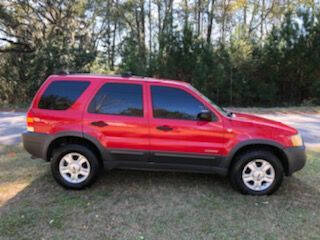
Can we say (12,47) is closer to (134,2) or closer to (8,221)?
(134,2)

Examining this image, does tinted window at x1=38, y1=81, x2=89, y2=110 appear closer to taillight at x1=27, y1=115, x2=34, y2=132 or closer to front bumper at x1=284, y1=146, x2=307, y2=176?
taillight at x1=27, y1=115, x2=34, y2=132

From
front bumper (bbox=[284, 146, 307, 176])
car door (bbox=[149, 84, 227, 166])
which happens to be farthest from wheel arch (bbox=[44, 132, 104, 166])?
front bumper (bbox=[284, 146, 307, 176])

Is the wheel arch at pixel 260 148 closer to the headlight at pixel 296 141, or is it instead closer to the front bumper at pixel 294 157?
the front bumper at pixel 294 157

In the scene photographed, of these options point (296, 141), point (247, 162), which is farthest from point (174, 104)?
point (296, 141)

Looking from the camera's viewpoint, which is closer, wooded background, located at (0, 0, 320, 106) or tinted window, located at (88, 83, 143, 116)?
tinted window, located at (88, 83, 143, 116)

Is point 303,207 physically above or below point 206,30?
below

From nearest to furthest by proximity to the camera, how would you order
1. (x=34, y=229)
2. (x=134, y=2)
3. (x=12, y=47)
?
(x=34, y=229)
(x=12, y=47)
(x=134, y=2)

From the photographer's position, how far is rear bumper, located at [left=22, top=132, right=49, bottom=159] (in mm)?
5219

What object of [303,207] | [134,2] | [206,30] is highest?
[134,2]

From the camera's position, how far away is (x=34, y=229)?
13.2 feet

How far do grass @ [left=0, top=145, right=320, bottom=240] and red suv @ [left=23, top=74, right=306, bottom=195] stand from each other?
1.18ft

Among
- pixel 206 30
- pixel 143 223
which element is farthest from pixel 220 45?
pixel 143 223

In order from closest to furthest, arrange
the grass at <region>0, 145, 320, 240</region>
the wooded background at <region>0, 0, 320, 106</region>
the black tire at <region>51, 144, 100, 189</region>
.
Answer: the grass at <region>0, 145, 320, 240</region>, the black tire at <region>51, 144, 100, 189</region>, the wooded background at <region>0, 0, 320, 106</region>

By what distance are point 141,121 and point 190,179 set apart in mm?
1406
